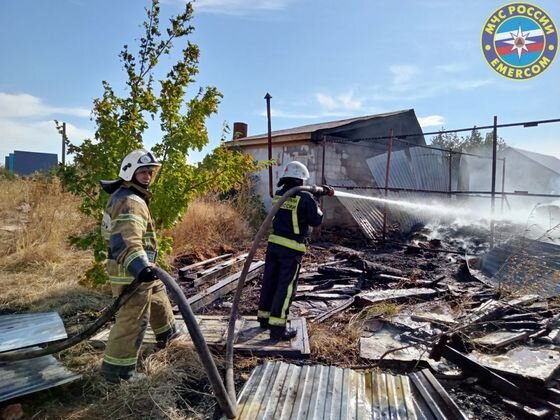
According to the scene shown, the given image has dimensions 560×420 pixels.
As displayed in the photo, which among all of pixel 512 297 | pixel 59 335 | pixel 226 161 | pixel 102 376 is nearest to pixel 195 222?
pixel 226 161

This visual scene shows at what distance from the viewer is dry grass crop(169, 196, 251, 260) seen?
8.16 m

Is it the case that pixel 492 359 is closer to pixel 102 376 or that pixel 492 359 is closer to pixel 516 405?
pixel 516 405

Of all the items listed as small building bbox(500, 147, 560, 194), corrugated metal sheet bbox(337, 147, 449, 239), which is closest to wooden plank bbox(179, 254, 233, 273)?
corrugated metal sheet bbox(337, 147, 449, 239)

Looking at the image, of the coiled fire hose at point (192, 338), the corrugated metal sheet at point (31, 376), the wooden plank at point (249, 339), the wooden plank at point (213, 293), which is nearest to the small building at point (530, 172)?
the wooden plank at point (213, 293)

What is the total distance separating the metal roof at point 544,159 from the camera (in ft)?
→ 99.0

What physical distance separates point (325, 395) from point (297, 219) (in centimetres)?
Answer: 179

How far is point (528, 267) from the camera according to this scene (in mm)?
5988

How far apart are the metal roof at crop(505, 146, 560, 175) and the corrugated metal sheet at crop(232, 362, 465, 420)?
34475 millimetres

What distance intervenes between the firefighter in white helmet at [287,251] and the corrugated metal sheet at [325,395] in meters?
0.67

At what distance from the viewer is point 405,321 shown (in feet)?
15.1

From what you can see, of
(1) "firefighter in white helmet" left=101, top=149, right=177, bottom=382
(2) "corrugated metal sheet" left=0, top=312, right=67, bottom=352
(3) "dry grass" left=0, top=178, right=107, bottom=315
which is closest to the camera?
(1) "firefighter in white helmet" left=101, top=149, right=177, bottom=382

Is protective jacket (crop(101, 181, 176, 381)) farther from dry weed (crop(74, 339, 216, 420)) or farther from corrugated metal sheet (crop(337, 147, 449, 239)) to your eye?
corrugated metal sheet (crop(337, 147, 449, 239))

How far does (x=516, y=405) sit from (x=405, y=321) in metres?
1.76

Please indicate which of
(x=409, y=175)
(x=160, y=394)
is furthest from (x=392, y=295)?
(x=409, y=175)
